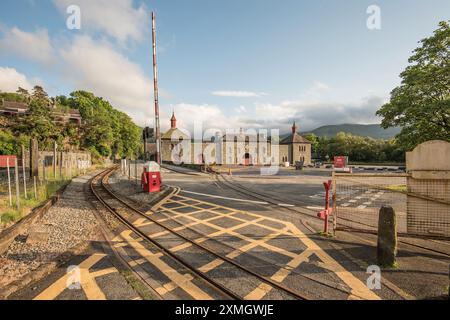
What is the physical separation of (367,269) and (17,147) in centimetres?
4537

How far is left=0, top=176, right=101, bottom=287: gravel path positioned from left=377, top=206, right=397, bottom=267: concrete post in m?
7.01

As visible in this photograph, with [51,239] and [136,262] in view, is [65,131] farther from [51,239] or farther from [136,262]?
[136,262]

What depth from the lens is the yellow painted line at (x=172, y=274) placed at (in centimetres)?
370

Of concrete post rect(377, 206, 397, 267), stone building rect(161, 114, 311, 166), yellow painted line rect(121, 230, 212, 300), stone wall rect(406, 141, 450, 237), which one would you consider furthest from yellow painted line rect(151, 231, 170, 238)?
stone building rect(161, 114, 311, 166)

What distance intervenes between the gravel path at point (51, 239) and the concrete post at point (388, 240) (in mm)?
7013

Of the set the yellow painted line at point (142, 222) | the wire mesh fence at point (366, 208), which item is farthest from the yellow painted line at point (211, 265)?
the wire mesh fence at point (366, 208)

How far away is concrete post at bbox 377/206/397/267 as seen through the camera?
4637 millimetres

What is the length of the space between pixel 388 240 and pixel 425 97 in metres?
12.3

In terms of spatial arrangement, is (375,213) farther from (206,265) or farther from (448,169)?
(206,265)

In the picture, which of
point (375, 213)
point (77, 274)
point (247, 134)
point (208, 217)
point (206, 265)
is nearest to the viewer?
point (77, 274)

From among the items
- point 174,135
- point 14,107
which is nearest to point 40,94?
point 14,107

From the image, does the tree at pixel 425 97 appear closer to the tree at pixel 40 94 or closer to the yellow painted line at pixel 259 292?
the yellow painted line at pixel 259 292
